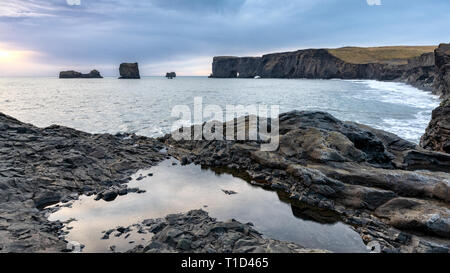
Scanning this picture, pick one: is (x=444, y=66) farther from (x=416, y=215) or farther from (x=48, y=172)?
(x=48, y=172)

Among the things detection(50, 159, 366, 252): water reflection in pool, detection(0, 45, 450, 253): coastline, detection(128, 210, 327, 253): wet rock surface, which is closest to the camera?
detection(128, 210, 327, 253): wet rock surface

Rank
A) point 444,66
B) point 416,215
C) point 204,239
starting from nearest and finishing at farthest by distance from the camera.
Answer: point 204,239 < point 416,215 < point 444,66

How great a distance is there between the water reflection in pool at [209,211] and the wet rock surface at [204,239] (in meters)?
0.95

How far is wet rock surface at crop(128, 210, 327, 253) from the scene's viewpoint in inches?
298

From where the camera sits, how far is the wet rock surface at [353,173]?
9500mm

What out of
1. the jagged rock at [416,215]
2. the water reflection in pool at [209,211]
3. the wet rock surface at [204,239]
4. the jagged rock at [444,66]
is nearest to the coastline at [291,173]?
the jagged rock at [416,215]

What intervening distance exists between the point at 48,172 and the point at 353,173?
1632cm

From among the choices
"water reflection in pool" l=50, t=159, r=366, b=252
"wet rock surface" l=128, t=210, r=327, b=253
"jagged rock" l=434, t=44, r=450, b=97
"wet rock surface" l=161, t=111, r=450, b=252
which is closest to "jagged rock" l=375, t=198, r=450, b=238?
"wet rock surface" l=161, t=111, r=450, b=252

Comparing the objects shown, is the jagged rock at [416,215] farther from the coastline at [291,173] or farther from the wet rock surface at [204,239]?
the wet rock surface at [204,239]

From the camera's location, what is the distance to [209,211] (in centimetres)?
1105

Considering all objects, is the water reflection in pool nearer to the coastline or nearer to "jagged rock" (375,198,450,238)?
the coastline

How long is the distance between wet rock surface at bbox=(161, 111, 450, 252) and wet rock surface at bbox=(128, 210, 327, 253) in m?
4.40

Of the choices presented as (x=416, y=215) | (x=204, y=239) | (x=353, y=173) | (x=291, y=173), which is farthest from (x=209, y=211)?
(x=416, y=215)
